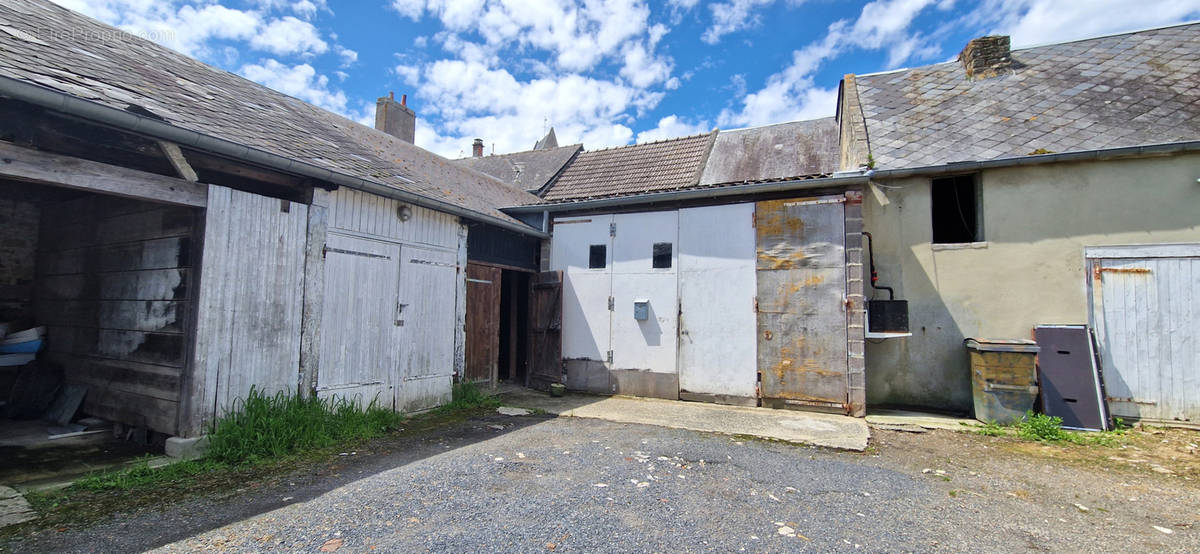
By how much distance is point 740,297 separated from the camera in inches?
297

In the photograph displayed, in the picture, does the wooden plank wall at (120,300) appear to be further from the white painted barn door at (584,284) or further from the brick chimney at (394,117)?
the brick chimney at (394,117)

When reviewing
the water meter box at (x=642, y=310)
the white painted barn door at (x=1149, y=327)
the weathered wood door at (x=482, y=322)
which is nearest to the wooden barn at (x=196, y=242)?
the weathered wood door at (x=482, y=322)

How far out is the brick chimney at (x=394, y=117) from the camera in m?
12.9

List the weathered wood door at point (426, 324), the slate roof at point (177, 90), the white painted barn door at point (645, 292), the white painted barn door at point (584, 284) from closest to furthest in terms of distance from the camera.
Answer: the slate roof at point (177, 90) → the weathered wood door at point (426, 324) → the white painted barn door at point (645, 292) → the white painted barn door at point (584, 284)

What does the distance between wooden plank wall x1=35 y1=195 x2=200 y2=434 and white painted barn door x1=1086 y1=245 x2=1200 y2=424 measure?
A: 10.4 m

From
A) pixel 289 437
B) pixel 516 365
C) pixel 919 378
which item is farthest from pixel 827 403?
pixel 289 437

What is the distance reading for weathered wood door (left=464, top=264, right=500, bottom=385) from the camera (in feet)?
25.3

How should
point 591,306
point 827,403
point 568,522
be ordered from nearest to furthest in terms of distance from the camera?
1. point 568,522
2. point 827,403
3. point 591,306

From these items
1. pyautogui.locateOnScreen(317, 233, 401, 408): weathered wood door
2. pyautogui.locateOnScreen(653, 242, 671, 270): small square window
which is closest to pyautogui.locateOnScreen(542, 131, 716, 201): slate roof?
pyautogui.locateOnScreen(653, 242, 671, 270): small square window

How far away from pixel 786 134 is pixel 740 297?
6.89 meters

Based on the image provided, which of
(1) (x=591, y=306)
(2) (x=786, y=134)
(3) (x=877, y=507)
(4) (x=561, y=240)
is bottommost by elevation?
(3) (x=877, y=507)

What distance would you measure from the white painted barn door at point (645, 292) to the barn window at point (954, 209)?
392 cm

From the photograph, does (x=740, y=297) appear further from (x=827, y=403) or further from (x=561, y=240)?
(x=561, y=240)

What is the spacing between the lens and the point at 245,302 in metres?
4.81
